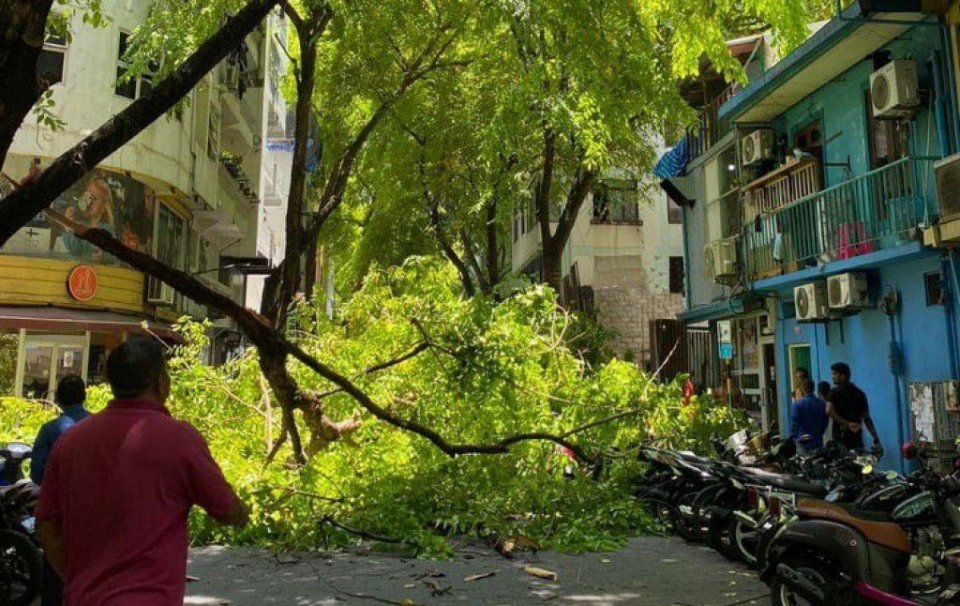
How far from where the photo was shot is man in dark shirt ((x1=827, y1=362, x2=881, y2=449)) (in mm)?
9117

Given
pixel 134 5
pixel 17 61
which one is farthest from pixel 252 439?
pixel 134 5

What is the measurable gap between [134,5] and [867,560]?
18.3 meters

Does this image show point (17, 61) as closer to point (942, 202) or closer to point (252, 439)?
point (252, 439)

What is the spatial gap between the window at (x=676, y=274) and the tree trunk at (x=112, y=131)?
21.1m

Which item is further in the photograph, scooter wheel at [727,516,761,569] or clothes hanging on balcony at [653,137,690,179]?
clothes hanging on balcony at [653,137,690,179]

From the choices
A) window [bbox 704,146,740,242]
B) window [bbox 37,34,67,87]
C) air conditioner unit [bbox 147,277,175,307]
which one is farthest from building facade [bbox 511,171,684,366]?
window [bbox 37,34,67,87]

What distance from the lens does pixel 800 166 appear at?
515 inches

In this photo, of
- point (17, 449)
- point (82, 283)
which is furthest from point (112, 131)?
point (82, 283)

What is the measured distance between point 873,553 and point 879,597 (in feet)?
0.83

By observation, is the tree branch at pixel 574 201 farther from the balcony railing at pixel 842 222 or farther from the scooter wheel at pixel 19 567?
the scooter wheel at pixel 19 567

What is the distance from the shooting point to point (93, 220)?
15930 millimetres

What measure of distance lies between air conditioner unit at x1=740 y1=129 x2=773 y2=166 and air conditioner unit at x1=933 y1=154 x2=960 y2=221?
17.4ft

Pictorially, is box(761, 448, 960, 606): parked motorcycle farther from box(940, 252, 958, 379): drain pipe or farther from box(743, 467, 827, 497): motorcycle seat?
box(940, 252, 958, 379): drain pipe

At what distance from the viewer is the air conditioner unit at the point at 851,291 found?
37.1 ft
